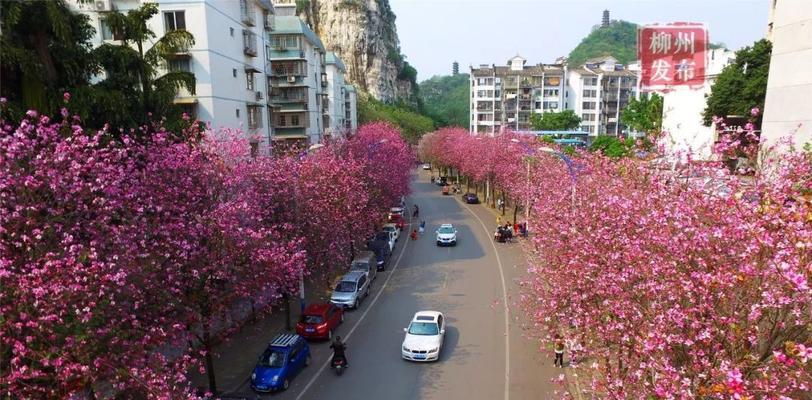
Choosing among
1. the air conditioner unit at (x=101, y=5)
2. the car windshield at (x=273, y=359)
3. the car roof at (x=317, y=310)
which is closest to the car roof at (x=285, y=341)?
the car windshield at (x=273, y=359)

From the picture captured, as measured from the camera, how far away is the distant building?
2064 centimetres

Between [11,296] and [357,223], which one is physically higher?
[11,296]

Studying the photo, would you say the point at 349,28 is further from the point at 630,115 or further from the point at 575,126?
the point at 630,115

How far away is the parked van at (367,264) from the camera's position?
87.7 feet

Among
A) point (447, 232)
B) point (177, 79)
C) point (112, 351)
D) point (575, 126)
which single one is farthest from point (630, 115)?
point (112, 351)

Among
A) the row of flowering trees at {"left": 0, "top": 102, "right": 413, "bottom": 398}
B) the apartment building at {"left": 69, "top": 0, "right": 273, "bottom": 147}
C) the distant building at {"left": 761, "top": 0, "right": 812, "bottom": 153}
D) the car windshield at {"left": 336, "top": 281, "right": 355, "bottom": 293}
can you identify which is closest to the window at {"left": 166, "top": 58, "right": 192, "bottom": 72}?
the apartment building at {"left": 69, "top": 0, "right": 273, "bottom": 147}

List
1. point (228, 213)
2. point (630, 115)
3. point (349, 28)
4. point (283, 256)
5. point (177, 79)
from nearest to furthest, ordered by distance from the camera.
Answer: point (228, 213) < point (283, 256) < point (177, 79) < point (630, 115) < point (349, 28)

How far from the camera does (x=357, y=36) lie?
351 ft

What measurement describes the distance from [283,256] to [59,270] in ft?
23.4

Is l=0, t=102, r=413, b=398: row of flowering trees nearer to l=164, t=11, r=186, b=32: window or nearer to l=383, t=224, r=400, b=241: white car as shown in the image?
l=164, t=11, r=186, b=32: window

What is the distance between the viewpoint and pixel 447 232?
36.5 metres

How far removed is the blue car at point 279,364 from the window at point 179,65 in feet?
51.8

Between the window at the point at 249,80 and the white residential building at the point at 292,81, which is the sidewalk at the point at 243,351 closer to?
the window at the point at 249,80

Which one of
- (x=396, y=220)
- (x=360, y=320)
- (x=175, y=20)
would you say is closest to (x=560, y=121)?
(x=396, y=220)
